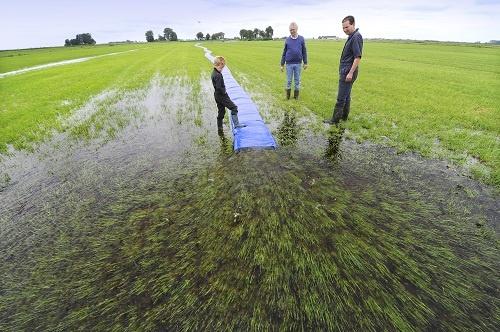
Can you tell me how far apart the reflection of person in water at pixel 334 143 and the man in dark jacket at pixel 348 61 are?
84cm

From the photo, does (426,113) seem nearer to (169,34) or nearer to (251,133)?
(251,133)

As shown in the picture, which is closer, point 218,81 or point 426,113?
point 218,81

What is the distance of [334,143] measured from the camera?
7.18 m

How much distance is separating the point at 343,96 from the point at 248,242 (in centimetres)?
622

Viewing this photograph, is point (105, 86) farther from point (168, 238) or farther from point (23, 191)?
point (168, 238)

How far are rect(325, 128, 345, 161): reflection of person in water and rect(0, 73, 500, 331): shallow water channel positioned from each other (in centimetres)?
7

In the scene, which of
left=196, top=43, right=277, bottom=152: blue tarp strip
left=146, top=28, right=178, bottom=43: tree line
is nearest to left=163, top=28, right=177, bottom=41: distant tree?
left=146, top=28, right=178, bottom=43: tree line

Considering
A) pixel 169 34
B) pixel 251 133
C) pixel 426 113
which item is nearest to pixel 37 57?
pixel 251 133

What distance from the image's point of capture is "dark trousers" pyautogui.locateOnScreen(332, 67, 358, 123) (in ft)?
25.3

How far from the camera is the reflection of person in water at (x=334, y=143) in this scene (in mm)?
6445

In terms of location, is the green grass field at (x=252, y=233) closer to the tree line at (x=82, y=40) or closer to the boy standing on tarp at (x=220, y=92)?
the boy standing on tarp at (x=220, y=92)

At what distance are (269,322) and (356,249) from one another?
1627 mm

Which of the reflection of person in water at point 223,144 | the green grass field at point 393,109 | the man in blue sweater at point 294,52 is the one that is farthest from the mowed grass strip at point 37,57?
the reflection of person in water at point 223,144

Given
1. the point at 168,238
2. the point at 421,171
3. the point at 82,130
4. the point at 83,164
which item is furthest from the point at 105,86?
the point at 421,171
